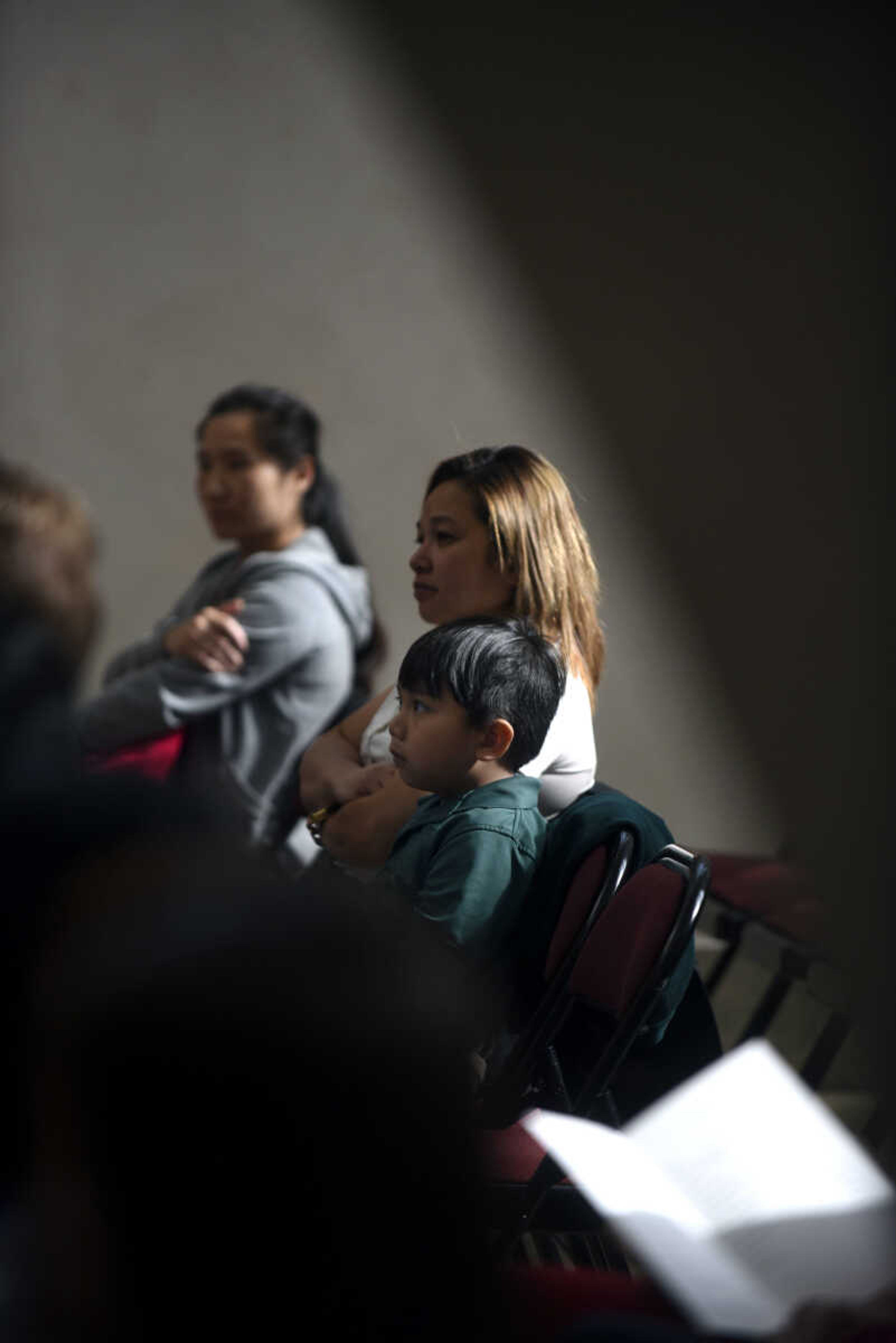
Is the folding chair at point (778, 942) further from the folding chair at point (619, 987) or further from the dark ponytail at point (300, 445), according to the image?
A: the dark ponytail at point (300, 445)

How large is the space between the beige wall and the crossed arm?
1487 mm

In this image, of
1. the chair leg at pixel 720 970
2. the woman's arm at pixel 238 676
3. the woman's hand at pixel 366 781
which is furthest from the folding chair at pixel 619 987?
the chair leg at pixel 720 970

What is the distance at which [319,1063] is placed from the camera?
0.54m

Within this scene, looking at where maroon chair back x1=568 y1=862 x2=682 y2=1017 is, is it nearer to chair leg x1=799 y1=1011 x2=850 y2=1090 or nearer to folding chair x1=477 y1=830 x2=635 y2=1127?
folding chair x1=477 y1=830 x2=635 y2=1127

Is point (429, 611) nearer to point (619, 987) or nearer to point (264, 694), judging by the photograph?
point (619, 987)

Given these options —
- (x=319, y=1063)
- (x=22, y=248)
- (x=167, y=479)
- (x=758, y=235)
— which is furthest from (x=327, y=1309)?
(x=22, y=248)

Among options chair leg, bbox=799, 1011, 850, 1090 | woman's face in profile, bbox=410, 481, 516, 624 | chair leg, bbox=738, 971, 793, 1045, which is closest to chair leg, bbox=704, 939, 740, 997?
chair leg, bbox=738, 971, 793, 1045

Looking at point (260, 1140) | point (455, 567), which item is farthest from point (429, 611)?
point (260, 1140)

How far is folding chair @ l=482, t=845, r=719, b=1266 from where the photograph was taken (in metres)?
1.45

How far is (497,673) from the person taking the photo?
1.59 m

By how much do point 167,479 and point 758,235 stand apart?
5.59ft

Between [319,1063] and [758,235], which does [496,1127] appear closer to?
[319,1063]

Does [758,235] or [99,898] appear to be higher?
[758,235]

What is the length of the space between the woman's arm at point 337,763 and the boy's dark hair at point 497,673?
0.25m
